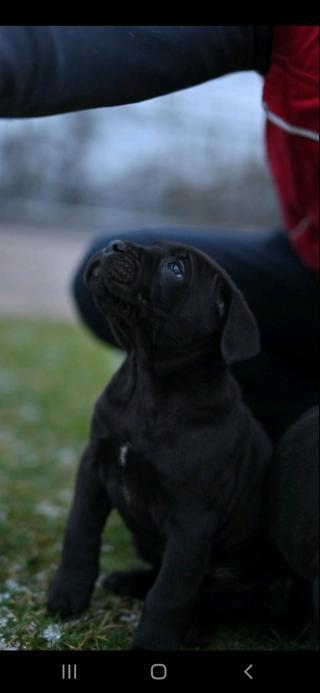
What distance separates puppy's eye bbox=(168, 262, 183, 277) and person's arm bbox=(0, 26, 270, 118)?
347 millimetres

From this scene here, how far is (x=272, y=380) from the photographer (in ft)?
9.61

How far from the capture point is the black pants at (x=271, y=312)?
274 cm

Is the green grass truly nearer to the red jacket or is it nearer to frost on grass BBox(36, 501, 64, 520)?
frost on grass BBox(36, 501, 64, 520)

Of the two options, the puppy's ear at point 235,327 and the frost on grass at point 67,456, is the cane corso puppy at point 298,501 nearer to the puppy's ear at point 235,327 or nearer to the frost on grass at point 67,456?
the puppy's ear at point 235,327

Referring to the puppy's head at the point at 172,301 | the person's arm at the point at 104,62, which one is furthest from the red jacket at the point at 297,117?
the puppy's head at the point at 172,301

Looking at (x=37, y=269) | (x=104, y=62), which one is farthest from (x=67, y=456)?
(x=37, y=269)

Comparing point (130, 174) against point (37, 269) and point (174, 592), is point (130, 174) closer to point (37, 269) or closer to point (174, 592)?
point (37, 269)

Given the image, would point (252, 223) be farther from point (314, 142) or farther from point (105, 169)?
point (314, 142)

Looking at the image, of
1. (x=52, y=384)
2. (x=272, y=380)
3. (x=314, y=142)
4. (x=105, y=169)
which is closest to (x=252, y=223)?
(x=105, y=169)

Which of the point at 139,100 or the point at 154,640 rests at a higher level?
the point at 139,100

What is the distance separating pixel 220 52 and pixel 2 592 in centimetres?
134

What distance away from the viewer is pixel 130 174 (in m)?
9.82

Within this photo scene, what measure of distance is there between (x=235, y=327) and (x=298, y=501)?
440 mm
